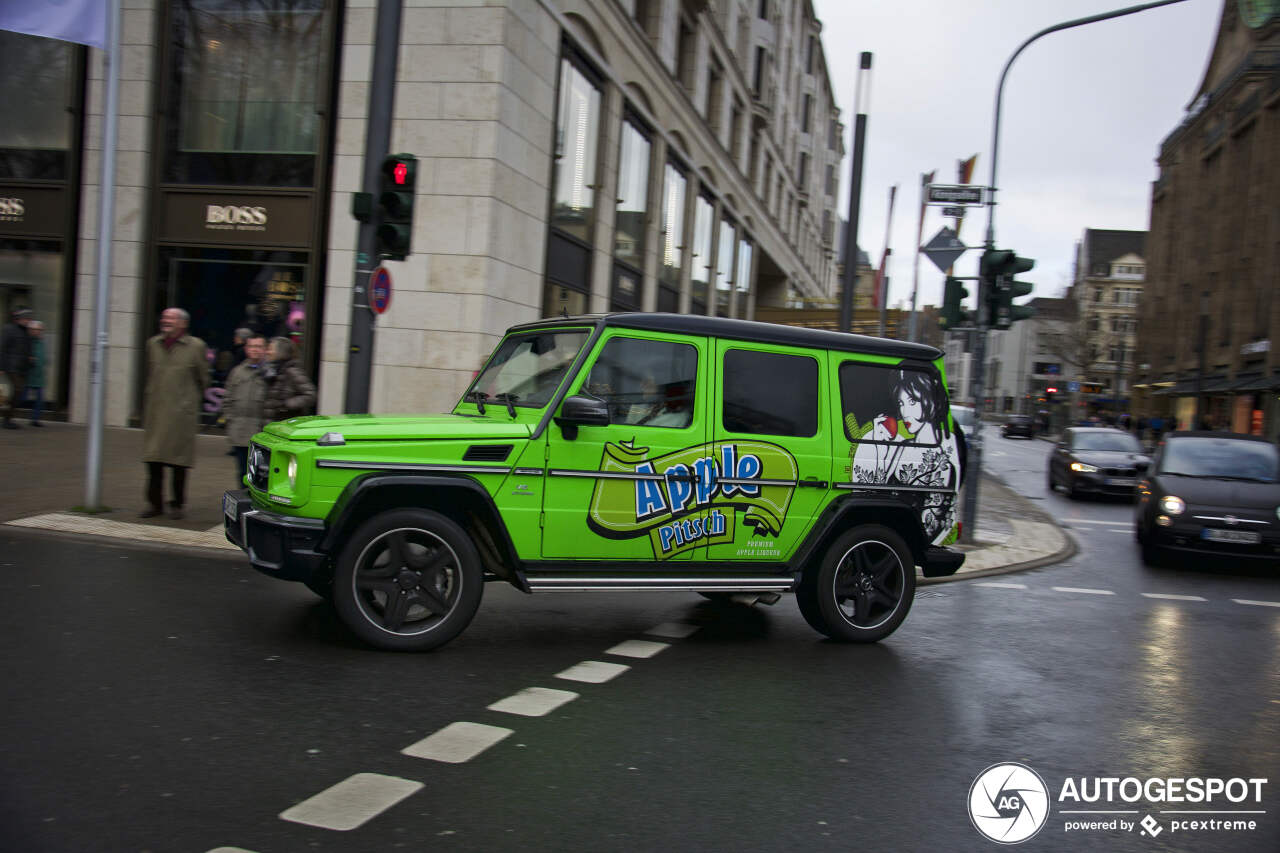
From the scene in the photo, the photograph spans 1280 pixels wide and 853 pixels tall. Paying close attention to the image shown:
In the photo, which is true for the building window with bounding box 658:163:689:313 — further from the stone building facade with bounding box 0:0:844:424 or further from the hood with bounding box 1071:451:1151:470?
A: the hood with bounding box 1071:451:1151:470

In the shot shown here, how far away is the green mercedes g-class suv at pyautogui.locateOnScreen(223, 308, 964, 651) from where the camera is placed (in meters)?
5.45

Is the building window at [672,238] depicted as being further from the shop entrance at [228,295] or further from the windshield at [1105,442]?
the shop entrance at [228,295]

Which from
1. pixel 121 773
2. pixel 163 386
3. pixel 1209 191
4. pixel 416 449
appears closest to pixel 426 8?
pixel 163 386

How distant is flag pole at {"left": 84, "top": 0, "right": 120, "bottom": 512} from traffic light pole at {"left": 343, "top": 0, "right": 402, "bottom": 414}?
7.80ft

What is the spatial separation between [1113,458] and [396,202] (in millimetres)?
16171

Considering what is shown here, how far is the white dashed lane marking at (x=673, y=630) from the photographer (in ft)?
21.9

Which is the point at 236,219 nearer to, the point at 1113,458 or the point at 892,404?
the point at 892,404

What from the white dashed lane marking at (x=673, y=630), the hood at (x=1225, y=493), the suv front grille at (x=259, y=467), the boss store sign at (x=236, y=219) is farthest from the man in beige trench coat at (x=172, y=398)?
the hood at (x=1225, y=493)

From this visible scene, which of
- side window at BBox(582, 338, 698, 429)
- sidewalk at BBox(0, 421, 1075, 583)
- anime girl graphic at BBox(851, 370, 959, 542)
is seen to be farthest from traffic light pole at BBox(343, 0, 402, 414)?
anime girl graphic at BBox(851, 370, 959, 542)

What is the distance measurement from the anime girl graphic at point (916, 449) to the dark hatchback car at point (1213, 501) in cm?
574

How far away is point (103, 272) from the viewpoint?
31.5 ft

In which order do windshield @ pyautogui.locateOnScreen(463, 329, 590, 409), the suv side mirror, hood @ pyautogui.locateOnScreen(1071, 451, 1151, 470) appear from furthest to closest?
hood @ pyautogui.locateOnScreen(1071, 451, 1151, 470) < windshield @ pyautogui.locateOnScreen(463, 329, 590, 409) < the suv side mirror

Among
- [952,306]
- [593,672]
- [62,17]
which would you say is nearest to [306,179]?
[62,17]

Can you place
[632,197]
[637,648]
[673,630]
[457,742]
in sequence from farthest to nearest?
1. [632,197]
2. [673,630]
3. [637,648]
4. [457,742]
